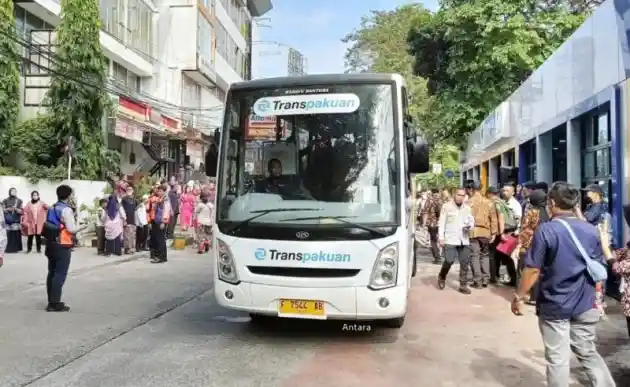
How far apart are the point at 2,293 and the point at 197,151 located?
2492cm

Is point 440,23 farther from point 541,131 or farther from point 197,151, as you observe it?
point 197,151

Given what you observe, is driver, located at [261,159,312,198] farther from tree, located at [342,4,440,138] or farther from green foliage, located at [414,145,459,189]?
tree, located at [342,4,440,138]

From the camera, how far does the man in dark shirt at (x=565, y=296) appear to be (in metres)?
4.40

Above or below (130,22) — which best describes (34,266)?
below

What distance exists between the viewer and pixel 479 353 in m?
6.45

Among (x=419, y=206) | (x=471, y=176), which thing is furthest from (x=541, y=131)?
(x=471, y=176)

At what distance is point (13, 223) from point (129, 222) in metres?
2.61

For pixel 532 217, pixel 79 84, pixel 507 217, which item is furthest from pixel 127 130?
pixel 532 217

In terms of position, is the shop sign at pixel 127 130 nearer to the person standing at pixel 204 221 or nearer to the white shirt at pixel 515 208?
the person standing at pixel 204 221

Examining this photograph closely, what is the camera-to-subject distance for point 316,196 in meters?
6.46

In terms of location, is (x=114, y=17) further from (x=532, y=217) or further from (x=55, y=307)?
(x=532, y=217)

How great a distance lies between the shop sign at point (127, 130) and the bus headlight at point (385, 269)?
1776 centimetres

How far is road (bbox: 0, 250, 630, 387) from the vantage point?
18.3 feet

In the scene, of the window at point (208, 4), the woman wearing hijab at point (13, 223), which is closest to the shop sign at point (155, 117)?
the window at point (208, 4)
